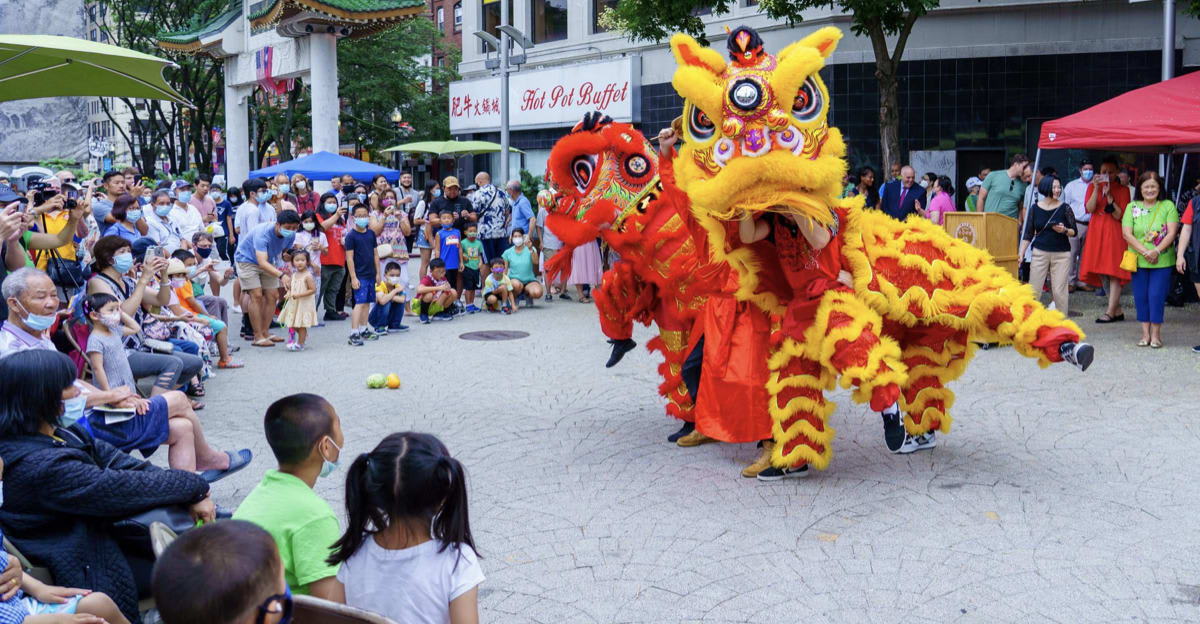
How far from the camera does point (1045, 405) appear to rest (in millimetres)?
7770

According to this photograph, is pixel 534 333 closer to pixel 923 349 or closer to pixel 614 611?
pixel 923 349

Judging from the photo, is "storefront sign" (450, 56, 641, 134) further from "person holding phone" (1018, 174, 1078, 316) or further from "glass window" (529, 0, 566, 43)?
"person holding phone" (1018, 174, 1078, 316)

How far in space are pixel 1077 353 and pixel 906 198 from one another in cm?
936

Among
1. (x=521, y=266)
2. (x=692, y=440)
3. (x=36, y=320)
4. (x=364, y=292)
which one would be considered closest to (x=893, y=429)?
(x=692, y=440)

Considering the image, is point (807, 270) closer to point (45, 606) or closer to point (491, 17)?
point (45, 606)

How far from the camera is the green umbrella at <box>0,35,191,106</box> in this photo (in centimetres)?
668

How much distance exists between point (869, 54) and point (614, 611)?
15673 millimetres

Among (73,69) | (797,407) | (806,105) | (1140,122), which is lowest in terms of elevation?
(797,407)

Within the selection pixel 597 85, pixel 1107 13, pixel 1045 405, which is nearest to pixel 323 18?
pixel 597 85

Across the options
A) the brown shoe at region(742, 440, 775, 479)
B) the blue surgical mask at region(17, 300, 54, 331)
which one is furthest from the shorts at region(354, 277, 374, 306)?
the brown shoe at region(742, 440, 775, 479)

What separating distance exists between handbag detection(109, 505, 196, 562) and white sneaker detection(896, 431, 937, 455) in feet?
13.7

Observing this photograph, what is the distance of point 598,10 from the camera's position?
24.2 m

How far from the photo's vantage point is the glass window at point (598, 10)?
23.9 m

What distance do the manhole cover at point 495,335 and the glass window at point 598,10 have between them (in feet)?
43.9
